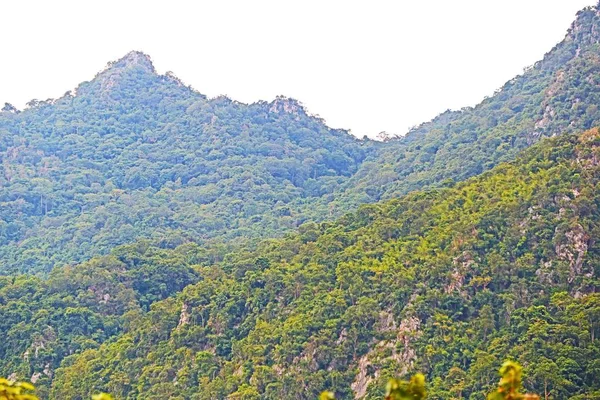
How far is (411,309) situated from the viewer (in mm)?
36250

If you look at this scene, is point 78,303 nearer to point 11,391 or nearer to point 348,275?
point 348,275

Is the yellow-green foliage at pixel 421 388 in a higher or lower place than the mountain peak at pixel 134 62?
lower

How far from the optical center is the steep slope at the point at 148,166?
70.1 metres

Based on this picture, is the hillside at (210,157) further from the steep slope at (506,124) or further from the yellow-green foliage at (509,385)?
the yellow-green foliage at (509,385)

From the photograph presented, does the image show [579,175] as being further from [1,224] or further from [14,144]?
[14,144]

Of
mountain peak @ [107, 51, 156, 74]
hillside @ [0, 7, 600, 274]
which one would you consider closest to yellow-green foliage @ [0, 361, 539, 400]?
hillside @ [0, 7, 600, 274]

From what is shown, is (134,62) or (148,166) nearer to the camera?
(148,166)

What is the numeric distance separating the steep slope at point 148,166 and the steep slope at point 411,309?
71.7ft

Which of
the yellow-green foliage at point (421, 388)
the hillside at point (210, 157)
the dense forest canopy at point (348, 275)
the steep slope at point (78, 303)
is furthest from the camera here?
the hillside at point (210, 157)

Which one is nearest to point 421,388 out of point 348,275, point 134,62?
point 348,275

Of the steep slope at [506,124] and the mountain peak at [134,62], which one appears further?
the mountain peak at [134,62]

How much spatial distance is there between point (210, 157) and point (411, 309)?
166 feet

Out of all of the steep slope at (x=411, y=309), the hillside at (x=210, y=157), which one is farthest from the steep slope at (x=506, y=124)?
the steep slope at (x=411, y=309)

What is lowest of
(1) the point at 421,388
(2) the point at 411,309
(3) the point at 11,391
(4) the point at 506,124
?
(2) the point at 411,309
